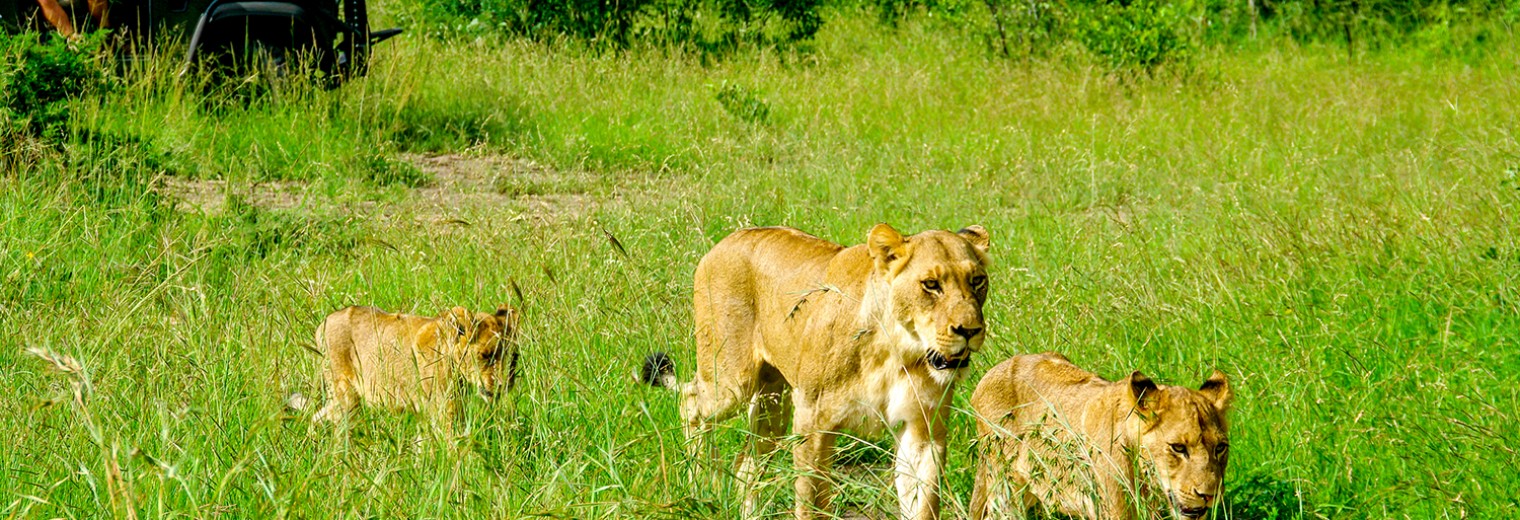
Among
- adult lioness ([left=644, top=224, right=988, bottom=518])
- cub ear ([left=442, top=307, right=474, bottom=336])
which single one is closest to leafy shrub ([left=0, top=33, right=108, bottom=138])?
cub ear ([left=442, top=307, right=474, bottom=336])

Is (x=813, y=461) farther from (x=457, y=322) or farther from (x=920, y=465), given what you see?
(x=457, y=322)

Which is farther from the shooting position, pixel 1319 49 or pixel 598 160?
pixel 1319 49

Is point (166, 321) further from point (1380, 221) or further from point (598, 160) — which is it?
point (598, 160)

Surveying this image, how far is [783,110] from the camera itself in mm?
11062

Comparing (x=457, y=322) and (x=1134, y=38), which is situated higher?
(x=457, y=322)

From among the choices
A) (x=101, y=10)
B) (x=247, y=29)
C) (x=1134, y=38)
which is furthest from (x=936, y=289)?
(x=1134, y=38)

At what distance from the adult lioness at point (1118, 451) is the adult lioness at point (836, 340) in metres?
0.19

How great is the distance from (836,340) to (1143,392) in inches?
31.5

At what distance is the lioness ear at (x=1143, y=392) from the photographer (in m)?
3.48

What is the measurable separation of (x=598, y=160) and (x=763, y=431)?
5.37 metres

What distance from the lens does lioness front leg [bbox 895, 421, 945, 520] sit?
3.85 meters

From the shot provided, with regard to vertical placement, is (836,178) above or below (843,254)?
below

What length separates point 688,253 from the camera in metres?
6.41

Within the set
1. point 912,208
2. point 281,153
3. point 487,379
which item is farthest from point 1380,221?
point 281,153
